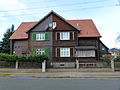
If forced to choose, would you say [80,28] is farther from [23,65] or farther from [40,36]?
[23,65]

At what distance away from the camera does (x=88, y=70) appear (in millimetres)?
24703

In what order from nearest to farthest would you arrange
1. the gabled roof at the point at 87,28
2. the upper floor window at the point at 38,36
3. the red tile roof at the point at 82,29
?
1. the upper floor window at the point at 38,36
2. the gabled roof at the point at 87,28
3. the red tile roof at the point at 82,29

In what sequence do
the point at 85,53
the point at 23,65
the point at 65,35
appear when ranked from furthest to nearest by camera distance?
the point at 65,35, the point at 85,53, the point at 23,65

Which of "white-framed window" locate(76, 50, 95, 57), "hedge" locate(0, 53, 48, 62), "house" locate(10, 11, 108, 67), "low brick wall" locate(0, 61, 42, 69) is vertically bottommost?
"low brick wall" locate(0, 61, 42, 69)

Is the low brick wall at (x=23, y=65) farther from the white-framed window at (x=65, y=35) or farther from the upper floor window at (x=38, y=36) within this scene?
the white-framed window at (x=65, y=35)

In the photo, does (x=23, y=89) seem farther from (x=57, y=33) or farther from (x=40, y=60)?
(x=57, y=33)

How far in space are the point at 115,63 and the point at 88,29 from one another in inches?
481

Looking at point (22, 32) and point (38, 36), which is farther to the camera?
point (22, 32)

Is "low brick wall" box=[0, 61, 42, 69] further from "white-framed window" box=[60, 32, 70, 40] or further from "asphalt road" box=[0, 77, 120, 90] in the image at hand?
"asphalt road" box=[0, 77, 120, 90]

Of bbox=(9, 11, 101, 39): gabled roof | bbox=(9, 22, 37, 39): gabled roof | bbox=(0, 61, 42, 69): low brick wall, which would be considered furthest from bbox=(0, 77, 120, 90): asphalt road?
bbox=(9, 22, 37, 39): gabled roof

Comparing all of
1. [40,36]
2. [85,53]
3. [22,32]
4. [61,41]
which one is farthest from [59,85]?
[22,32]

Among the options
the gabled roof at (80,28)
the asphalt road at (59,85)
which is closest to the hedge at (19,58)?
the gabled roof at (80,28)

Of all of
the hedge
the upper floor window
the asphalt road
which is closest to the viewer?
the asphalt road

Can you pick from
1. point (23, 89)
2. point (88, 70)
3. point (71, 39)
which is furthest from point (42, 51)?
point (23, 89)
